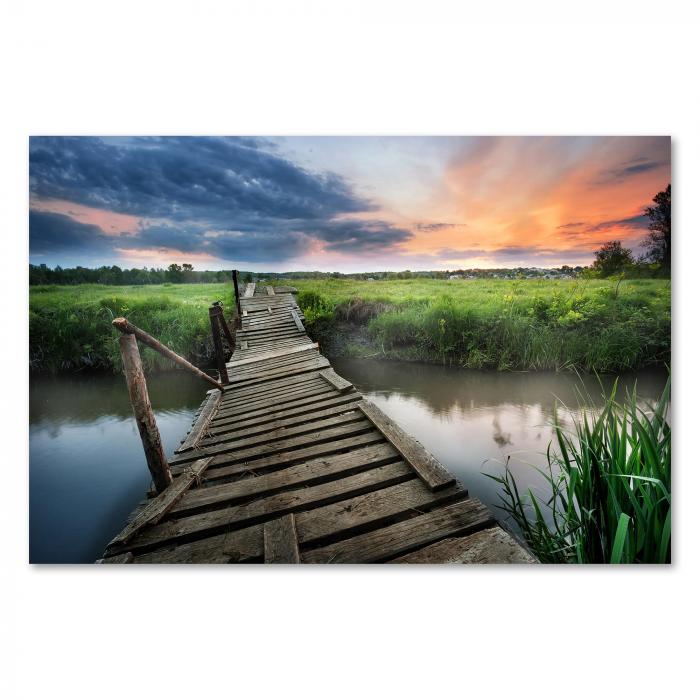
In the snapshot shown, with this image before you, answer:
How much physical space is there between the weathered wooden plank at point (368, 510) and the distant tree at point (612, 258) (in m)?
1.71

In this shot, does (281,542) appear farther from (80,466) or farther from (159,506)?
(80,466)

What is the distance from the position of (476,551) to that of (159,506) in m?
1.33

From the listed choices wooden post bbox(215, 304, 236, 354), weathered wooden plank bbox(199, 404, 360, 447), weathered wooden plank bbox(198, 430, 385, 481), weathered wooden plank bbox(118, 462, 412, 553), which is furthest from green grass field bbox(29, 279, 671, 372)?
weathered wooden plank bbox(118, 462, 412, 553)

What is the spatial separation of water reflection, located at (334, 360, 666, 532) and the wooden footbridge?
3.09 ft

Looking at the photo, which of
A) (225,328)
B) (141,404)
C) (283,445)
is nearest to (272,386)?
(225,328)

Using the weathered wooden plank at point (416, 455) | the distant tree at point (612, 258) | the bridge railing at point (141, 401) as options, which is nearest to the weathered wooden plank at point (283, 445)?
the weathered wooden plank at point (416, 455)

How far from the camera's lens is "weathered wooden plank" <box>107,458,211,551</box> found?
1451 mm

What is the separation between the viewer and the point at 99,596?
192cm

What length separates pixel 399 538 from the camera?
1.40 meters

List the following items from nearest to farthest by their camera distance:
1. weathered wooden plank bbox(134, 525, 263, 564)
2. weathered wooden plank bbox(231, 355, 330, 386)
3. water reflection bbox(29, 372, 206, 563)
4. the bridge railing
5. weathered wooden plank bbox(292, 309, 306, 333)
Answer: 1. weathered wooden plank bbox(134, 525, 263, 564)
2. the bridge railing
3. water reflection bbox(29, 372, 206, 563)
4. weathered wooden plank bbox(231, 355, 330, 386)
5. weathered wooden plank bbox(292, 309, 306, 333)

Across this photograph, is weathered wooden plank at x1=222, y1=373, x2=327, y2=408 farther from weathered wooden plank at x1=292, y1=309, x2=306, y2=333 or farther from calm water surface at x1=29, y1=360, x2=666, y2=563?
weathered wooden plank at x1=292, y1=309, x2=306, y2=333
